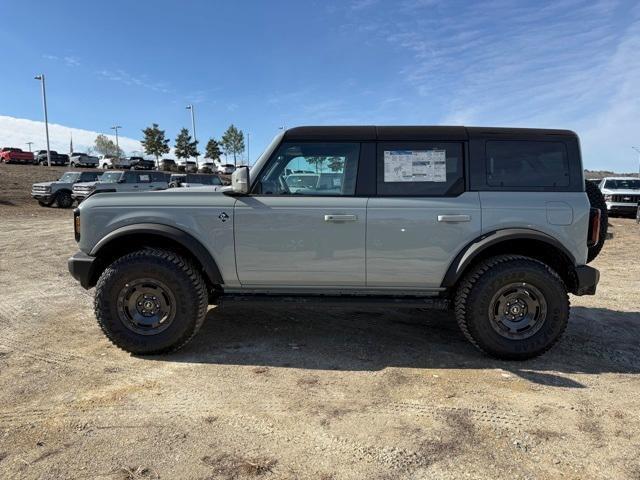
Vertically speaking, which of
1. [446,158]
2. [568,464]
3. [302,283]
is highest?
[446,158]

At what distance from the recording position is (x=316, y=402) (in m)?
3.18

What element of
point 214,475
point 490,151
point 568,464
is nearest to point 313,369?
point 214,475

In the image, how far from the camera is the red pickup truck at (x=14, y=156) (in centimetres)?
4697

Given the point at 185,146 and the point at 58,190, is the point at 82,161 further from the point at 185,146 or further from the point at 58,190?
the point at 58,190

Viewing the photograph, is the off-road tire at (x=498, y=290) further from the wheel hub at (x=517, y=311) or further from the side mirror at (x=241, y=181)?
the side mirror at (x=241, y=181)

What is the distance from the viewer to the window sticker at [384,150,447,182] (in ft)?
13.0

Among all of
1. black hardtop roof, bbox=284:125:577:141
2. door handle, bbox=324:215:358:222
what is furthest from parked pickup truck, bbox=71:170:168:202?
door handle, bbox=324:215:358:222

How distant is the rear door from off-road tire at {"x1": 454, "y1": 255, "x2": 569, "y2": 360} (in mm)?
291

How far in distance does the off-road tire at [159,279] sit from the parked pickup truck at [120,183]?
18.3 m

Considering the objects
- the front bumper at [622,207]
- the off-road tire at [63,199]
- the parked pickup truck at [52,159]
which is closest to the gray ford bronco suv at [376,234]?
the front bumper at [622,207]

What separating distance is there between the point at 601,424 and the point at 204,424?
102 inches

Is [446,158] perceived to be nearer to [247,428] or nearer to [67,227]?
[247,428]

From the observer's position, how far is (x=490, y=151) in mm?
3969

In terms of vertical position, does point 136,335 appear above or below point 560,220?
below
